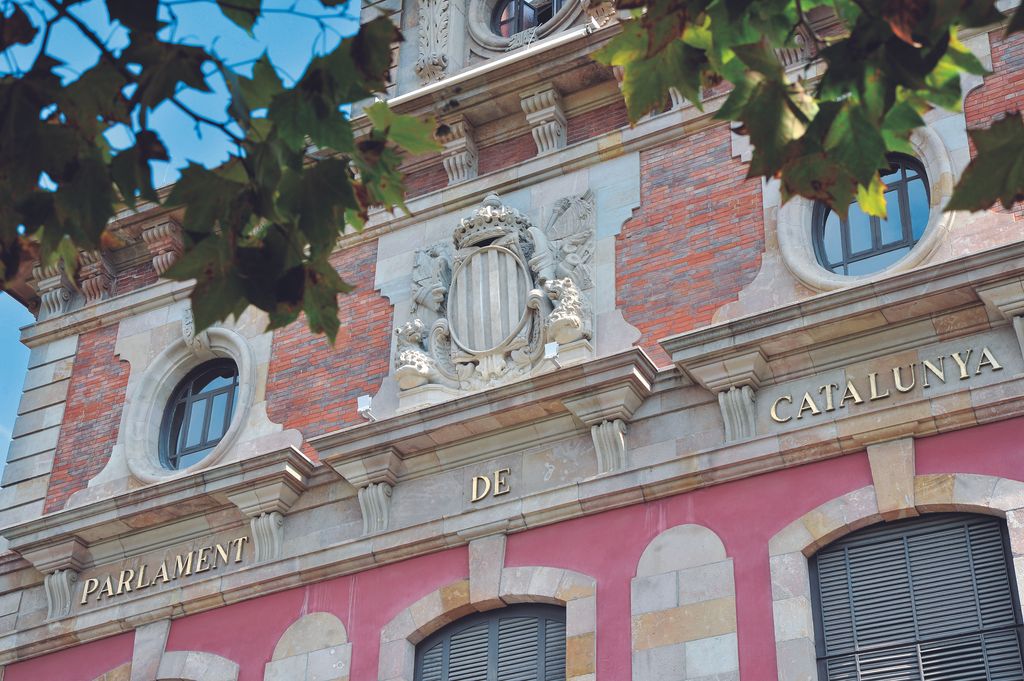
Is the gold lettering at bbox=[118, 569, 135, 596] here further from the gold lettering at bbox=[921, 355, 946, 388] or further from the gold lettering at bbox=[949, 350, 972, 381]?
the gold lettering at bbox=[949, 350, 972, 381]

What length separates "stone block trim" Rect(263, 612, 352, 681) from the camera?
16797mm

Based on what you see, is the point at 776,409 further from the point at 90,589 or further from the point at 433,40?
the point at 90,589

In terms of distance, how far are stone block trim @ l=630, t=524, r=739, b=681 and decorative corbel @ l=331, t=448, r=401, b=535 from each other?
10.1 feet

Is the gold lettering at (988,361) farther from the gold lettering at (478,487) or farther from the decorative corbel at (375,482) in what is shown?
the decorative corbel at (375,482)

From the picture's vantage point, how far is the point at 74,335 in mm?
21578

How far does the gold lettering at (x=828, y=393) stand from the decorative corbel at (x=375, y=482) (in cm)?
448

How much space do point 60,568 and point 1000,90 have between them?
1131 centimetres

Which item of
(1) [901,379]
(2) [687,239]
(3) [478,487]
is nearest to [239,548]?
(3) [478,487]

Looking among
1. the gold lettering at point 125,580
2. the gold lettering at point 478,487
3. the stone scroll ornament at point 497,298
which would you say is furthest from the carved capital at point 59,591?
the gold lettering at point 478,487

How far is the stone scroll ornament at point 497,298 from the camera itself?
17656 millimetres

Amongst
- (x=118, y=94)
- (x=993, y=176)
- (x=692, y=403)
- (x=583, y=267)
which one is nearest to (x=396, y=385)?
(x=583, y=267)

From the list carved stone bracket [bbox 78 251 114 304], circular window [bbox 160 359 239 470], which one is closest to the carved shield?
circular window [bbox 160 359 239 470]

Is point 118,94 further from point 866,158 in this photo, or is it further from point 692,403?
point 692,403

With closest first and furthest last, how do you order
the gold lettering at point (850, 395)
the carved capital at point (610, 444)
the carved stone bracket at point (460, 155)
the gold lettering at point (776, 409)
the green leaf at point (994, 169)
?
the green leaf at point (994, 169) → the gold lettering at point (850, 395) → the gold lettering at point (776, 409) → the carved capital at point (610, 444) → the carved stone bracket at point (460, 155)
